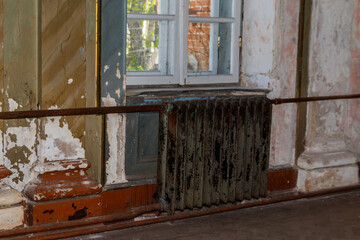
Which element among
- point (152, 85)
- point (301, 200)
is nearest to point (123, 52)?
point (152, 85)

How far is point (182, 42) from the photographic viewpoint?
12.0 ft

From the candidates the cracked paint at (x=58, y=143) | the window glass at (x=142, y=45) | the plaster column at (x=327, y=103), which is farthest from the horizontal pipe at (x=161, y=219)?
the window glass at (x=142, y=45)

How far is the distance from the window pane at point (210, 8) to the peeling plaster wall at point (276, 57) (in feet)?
0.48

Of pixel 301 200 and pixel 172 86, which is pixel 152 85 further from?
pixel 301 200

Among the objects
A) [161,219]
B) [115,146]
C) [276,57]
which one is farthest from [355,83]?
[115,146]

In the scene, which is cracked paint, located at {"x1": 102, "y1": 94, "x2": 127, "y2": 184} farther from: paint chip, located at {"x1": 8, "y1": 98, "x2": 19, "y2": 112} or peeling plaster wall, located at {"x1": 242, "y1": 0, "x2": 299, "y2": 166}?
peeling plaster wall, located at {"x1": 242, "y1": 0, "x2": 299, "y2": 166}

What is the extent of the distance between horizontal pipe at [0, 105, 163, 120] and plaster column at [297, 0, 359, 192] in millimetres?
1346

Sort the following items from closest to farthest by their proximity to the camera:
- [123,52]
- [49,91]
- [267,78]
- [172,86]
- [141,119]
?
[49,91] < [123,52] < [141,119] < [172,86] < [267,78]

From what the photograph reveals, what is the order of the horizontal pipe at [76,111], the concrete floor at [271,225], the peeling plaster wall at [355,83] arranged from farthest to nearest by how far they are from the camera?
1. the peeling plaster wall at [355,83]
2. the concrete floor at [271,225]
3. the horizontal pipe at [76,111]

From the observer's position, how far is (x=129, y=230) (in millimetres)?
3271

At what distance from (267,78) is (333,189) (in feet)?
3.19

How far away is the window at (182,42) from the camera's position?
3.54m

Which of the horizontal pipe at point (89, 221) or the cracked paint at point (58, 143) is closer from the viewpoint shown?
the horizontal pipe at point (89, 221)

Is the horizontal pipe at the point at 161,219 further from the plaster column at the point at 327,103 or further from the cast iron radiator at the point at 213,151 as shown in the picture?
the plaster column at the point at 327,103
